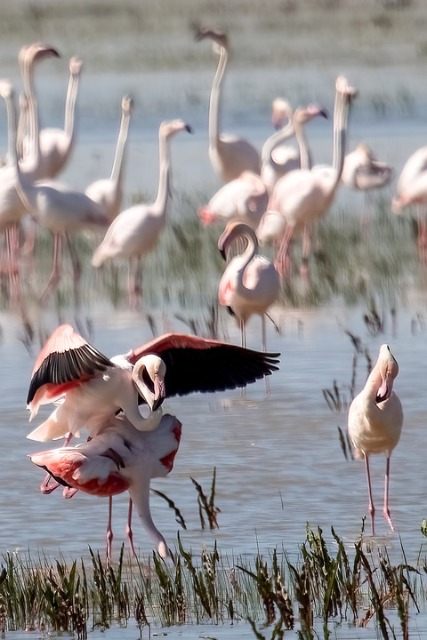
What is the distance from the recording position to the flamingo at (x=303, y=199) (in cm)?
1266

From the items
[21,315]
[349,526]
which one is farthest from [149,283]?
[349,526]

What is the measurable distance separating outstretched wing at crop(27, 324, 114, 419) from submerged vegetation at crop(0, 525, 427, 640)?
0.71m

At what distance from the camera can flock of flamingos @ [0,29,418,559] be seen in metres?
5.60

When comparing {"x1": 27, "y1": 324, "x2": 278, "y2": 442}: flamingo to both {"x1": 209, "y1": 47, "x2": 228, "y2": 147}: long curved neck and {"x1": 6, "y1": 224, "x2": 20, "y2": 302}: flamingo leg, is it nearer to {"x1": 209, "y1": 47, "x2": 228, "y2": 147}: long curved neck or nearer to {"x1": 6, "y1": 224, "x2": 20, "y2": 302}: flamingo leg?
{"x1": 6, "y1": 224, "x2": 20, "y2": 302}: flamingo leg

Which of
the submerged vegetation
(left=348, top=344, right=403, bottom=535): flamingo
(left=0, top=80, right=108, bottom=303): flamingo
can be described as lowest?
the submerged vegetation

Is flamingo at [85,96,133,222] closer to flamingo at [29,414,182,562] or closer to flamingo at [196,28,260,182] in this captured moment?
flamingo at [196,28,260,182]

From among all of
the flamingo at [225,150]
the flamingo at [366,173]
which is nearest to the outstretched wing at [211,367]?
the flamingo at [225,150]

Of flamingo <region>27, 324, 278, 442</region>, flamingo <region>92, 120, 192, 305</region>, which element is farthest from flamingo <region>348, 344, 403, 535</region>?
flamingo <region>92, 120, 192, 305</region>

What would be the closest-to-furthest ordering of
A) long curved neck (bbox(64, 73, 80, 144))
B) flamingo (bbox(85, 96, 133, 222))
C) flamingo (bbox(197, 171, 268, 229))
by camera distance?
1. flamingo (bbox(197, 171, 268, 229))
2. flamingo (bbox(85, 96, 133, 222))
3. long curved neck (bbox(64, 73, 80, 144))

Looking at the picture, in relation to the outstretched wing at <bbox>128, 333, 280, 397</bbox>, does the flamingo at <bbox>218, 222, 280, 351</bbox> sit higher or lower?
higher

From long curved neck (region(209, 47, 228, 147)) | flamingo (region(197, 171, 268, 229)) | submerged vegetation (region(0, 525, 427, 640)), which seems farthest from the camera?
long curved neck (region(209, 47, 228, 147))

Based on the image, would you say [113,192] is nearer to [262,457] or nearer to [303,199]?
[303,199]

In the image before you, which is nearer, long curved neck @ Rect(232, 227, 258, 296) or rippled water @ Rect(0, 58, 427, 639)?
rippled water @ Rect(0, 58, 427, 639)

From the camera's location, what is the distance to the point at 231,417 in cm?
807
